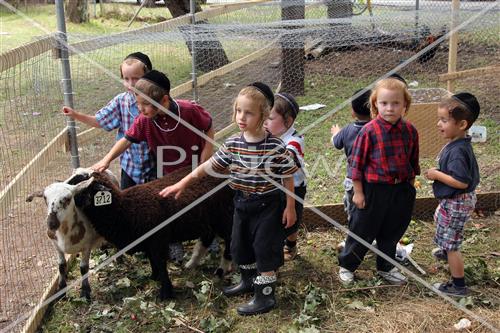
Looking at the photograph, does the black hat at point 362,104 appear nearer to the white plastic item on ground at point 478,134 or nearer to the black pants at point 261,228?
the black pants at point 261,228

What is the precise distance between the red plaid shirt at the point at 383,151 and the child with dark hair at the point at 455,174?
0.19m

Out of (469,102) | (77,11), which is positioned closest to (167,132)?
(469,102)

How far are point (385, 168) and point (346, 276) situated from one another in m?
0.92

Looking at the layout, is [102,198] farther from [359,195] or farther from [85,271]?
[359,195]

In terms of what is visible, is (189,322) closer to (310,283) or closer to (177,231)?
(177,231)

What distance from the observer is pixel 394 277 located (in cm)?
409

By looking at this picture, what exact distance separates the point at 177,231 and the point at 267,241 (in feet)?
2.33

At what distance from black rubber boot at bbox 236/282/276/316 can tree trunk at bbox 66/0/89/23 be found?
16.6 metres

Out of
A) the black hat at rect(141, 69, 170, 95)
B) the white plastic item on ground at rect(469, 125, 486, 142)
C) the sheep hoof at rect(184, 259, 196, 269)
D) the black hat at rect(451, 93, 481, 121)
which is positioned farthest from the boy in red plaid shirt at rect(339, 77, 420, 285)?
the white plastic item on ground at rect(469, 125, 486, 142)

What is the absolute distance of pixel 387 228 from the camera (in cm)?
392

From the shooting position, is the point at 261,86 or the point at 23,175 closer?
the point at 261,86

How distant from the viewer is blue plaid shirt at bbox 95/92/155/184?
170 inches

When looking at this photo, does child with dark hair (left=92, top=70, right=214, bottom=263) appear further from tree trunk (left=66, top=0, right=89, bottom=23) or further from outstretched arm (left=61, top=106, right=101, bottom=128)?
tree trunk (left=66, top=0, right=89, bottom=23)

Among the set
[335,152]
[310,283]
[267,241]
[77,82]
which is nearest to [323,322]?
[310,283]
